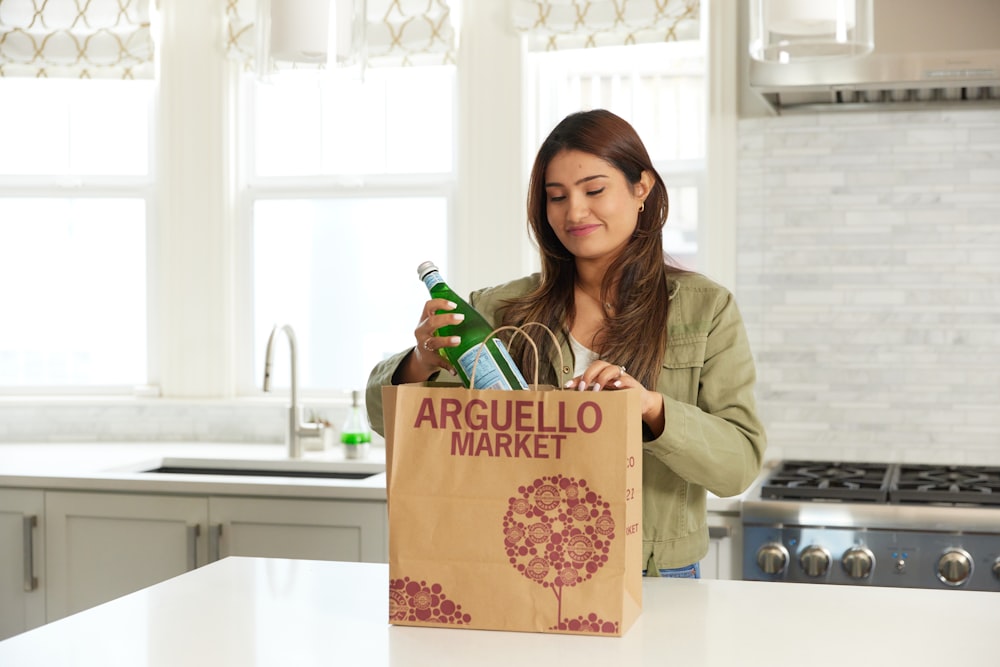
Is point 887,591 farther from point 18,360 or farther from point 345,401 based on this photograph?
point 18,360

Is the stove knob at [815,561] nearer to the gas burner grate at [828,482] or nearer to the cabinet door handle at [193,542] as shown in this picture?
the gas burner grate at [828,482]

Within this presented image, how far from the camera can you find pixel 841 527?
100 inches

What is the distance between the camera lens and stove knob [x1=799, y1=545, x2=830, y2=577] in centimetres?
252

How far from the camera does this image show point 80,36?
12.3ft

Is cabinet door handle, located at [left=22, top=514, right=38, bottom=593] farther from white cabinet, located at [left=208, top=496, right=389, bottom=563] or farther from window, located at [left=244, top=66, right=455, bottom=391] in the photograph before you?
window, located at [left=244, top=66, right=455, bottom=391]

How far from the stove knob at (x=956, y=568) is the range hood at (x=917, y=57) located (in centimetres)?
119

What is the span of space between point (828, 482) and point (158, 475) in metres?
1.74

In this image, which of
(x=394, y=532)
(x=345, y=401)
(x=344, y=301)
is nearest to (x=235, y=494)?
(x=345, y=401)

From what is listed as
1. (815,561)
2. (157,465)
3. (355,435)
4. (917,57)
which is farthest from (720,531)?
(157,465)

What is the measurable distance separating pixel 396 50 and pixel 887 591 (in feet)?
8.44

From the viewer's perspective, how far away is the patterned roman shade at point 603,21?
11.0ft

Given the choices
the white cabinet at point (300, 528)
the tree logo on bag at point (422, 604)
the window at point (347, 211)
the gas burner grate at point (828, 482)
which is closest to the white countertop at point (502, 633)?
the tree logo on bag at point (422, 604)

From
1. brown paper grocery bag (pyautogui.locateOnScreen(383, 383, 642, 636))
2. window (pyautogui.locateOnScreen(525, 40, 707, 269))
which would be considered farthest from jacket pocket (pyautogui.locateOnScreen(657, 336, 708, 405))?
window (pyautogui.locateOnScreen(525, 40, 707, 269))

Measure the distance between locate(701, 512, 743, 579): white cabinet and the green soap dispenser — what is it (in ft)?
3.69
